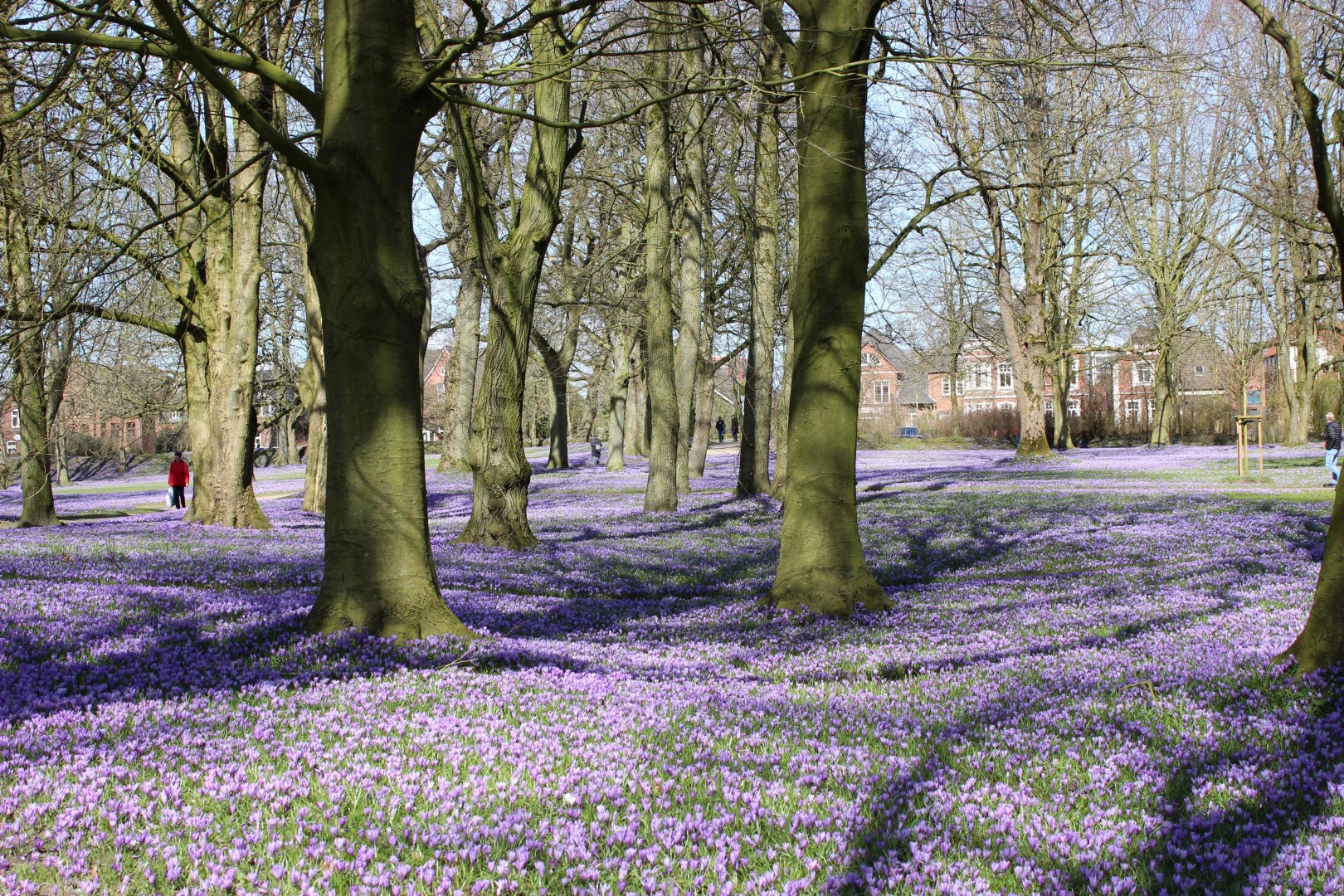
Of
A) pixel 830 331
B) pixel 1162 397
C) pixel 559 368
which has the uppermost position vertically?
pixel 559 368

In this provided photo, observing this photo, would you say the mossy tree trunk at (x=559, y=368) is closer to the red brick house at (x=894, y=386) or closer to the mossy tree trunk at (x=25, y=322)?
the mossy tree trunk at (x=25, y=322)

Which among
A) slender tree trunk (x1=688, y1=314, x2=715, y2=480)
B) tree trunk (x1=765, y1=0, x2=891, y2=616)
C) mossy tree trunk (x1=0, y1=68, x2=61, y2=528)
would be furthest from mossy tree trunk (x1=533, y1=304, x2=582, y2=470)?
tree trunk (x1=765, y1=0, x2=891, y2=616)

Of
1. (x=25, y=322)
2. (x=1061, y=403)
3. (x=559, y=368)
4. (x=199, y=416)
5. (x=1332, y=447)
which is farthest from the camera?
(x=1061, y=403)

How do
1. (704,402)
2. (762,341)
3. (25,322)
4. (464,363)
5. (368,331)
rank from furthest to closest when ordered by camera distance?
1. (464,363)
2. (704,402)
3. (762,341)
4. (25,322)
5. (368,331)

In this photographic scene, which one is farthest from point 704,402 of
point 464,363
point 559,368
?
point 464,363

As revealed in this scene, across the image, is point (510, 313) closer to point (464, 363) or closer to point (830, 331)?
point (830, 331)

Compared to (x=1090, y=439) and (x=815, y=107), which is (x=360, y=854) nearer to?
(x=815, y=107)

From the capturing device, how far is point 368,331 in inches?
261

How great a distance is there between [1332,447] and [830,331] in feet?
68.9

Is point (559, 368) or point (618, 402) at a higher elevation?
point (559, 368)

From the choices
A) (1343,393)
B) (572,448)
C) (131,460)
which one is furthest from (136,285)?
(572,448)

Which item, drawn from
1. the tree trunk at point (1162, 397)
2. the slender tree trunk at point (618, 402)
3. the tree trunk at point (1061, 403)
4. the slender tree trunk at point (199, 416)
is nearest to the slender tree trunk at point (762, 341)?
the slender tree trunk at point (199, 416)

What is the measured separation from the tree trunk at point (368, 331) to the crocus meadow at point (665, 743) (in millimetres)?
500

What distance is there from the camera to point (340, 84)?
6.77 metres
